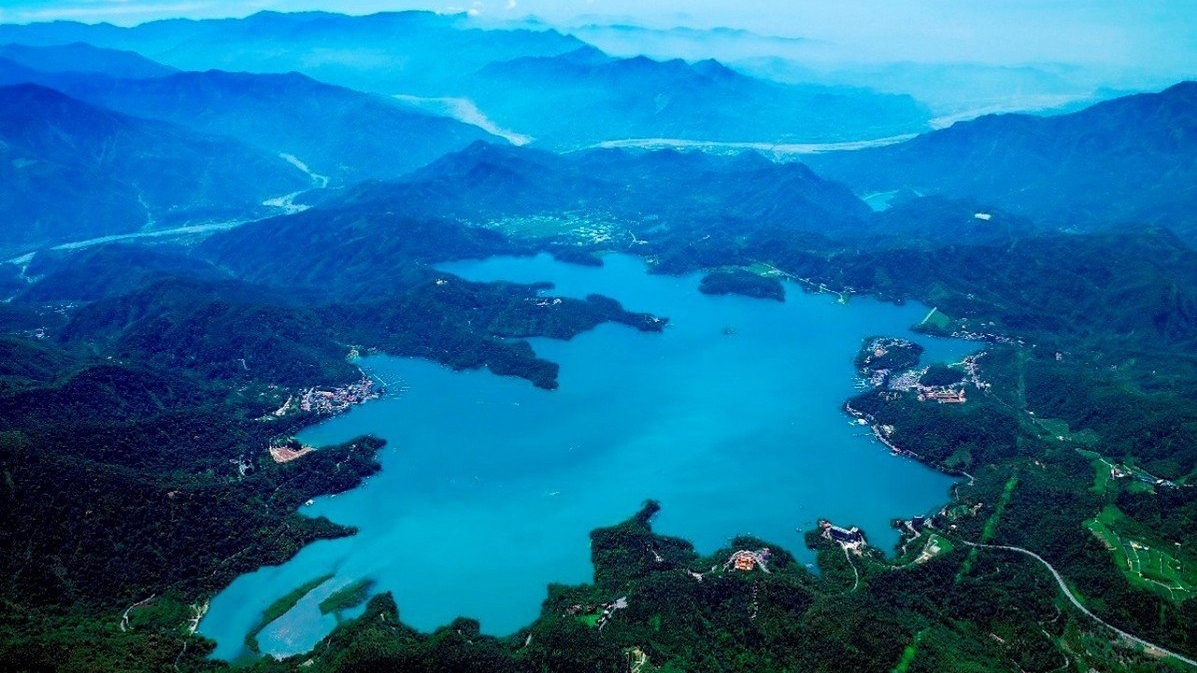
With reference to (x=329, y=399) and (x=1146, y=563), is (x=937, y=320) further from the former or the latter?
(x=329, y=399)

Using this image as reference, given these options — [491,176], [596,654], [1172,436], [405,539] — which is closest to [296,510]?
[405,539]

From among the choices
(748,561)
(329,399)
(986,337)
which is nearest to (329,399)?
(329,399)

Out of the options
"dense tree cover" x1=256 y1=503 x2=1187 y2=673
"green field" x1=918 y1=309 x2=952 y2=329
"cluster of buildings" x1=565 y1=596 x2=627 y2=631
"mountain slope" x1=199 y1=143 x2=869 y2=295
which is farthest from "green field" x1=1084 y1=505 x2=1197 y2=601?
"mountain slope" x1=199 y1=143 x2=869 y2=295

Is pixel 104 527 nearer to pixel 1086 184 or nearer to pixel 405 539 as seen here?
pixel 405 539

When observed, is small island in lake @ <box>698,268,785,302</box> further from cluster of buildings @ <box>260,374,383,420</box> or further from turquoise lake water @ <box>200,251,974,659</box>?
cluster of buildings @ <box>260,374,383,420</box>

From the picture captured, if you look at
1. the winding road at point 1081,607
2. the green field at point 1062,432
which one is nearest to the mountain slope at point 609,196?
the green field at point 1062,432

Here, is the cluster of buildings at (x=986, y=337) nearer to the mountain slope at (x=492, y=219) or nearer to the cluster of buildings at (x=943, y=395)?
the cluster of buildings at (x=943, y=395)
